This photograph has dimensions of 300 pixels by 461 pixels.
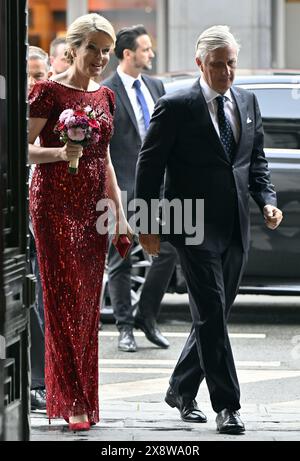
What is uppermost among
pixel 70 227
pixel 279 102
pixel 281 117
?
pixel 279 102

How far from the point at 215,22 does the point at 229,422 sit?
1268 cm

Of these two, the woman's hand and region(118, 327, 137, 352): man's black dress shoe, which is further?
region(118, 327, 137, 352): man's black dress shoe

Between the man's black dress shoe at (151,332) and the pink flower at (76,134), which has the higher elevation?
the pink flower at (76,134)

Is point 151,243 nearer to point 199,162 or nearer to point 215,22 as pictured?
point 199,162

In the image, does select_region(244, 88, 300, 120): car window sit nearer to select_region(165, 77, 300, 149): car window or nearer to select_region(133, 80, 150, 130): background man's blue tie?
select_region(165, 77, 300, 149): car window

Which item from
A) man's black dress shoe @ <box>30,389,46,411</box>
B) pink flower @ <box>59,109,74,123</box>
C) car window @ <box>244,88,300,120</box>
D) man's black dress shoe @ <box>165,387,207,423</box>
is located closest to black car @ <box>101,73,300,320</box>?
car window @ <box>244,88,300,120</box>

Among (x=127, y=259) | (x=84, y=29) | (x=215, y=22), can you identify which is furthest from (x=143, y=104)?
(x=215, y=22)

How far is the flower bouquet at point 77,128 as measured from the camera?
6.71 m

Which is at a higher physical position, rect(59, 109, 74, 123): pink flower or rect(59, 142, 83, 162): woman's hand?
rect(59, 109, 74, 123): pink flower

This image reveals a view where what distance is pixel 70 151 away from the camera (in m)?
6.75

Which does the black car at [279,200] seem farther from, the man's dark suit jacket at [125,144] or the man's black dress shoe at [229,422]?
the man's black dress shoe at [229,422]

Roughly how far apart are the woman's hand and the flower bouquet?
2cm

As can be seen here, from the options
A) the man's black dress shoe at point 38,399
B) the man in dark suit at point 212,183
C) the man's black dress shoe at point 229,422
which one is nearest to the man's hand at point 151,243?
the man in dark suit at point 212,183

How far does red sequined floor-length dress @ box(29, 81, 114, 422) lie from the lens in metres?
6.96
